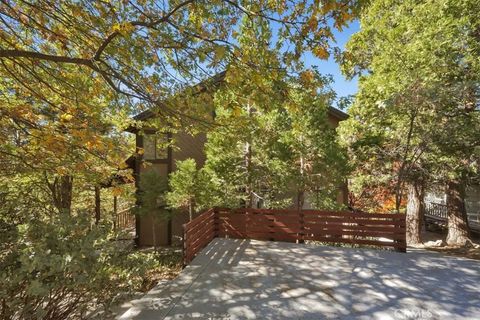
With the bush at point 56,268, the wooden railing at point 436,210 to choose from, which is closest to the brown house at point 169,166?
the wooden railing at point 436,210

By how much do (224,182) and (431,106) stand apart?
5.96 meters

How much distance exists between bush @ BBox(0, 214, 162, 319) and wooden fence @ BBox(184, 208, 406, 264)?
9.52 ft

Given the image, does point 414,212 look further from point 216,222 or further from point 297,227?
point 216,222

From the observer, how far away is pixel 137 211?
10797mm

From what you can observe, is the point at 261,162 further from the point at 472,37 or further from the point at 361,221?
the point at 472,37

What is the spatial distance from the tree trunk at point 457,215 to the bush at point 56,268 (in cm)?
1148

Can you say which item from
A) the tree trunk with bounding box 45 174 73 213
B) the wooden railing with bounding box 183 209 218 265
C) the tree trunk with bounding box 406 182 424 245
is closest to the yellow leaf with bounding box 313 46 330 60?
the wooden railing with bounding box 183 209 218 265

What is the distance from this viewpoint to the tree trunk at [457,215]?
10.8m

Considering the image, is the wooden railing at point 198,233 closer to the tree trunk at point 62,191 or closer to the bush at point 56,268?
the bush at point 56,268

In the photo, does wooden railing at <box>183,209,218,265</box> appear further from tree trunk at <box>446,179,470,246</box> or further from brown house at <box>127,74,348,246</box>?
tree trunk at <box>446,179,470,246</box>

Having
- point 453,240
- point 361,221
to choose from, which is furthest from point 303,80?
point 453,240

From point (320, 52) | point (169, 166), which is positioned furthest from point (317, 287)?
point (169, 166)

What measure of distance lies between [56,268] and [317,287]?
13.2 feet

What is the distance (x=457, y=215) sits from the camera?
11016 millimetres
